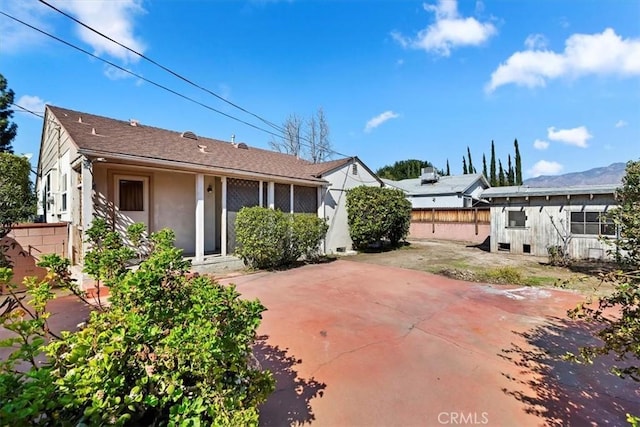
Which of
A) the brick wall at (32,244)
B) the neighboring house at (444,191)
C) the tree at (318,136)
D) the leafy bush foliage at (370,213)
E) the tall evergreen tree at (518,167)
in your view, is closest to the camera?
the brick wall at (32,244)

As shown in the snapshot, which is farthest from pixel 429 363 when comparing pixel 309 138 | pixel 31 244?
pixel 309 138

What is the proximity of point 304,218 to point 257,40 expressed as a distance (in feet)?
23.4

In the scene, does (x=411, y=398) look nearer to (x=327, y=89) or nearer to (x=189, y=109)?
(x=189, y=109)

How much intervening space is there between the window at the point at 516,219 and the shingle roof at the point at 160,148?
8562 millimetres

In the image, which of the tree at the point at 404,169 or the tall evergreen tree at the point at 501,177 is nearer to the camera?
the tall evergreen tree at the point at 501,177

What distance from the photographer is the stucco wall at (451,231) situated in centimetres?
1708

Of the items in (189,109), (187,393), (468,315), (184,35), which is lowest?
(468,315)

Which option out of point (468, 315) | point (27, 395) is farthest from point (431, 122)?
point (27, 395)

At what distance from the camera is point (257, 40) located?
10492mm

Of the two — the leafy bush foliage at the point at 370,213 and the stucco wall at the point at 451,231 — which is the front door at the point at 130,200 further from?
the stucco wall at the point at 451,231

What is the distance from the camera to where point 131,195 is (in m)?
8.55

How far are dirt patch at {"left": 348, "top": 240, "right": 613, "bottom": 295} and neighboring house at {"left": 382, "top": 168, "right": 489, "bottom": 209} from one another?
1045 centimetres

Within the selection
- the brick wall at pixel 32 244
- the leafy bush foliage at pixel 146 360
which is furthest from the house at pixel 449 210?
the brick wall at pixel 32 244

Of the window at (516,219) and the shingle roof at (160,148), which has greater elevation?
the shingle roof at (160,148)
